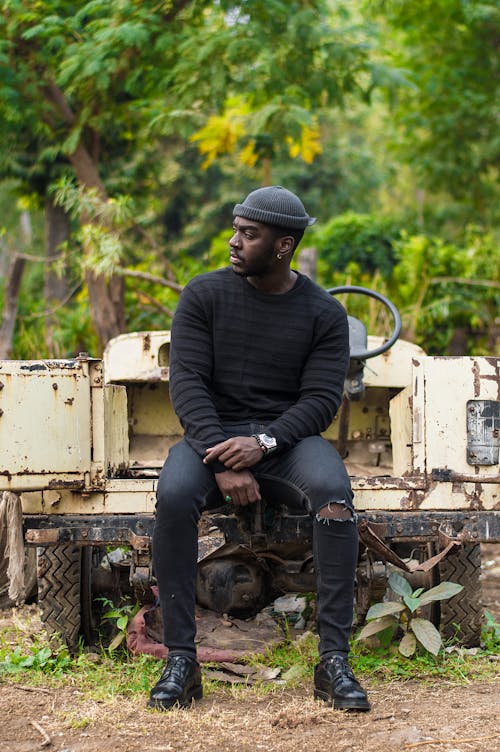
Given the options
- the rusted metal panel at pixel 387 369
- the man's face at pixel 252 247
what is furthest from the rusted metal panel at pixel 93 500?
the rusted metal panel at pixel 387 369

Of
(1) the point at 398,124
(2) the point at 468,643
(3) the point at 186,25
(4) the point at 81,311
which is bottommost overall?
(2) the point at 468,643

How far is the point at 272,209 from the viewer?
3.96 m

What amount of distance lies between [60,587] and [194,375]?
1.16 m

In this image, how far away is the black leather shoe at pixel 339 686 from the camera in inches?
140

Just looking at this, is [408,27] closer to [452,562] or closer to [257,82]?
[257,82]

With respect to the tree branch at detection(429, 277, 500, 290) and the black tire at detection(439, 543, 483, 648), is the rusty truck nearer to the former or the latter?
the black tire at detection(439, 543, 483, 648)

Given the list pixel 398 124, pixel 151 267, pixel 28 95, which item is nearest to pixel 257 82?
pixel 28 95

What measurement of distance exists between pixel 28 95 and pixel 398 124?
287 inches

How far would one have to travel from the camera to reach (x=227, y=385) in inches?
158

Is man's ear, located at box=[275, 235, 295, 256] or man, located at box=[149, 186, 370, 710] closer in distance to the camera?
man, located at box=[149, 186, 370, 710]

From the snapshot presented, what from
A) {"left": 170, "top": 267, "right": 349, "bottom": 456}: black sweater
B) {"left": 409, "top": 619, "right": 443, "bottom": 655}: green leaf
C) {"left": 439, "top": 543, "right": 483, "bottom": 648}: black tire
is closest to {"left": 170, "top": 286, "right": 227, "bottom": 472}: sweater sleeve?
{"left": 170, "top": 267, "right": 349, "bottom": 456}: black sweater

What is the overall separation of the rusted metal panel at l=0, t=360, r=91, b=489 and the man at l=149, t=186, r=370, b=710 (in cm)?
37

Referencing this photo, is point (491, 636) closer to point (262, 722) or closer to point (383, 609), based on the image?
point (383, 609)

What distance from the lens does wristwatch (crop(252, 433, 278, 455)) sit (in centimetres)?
376
